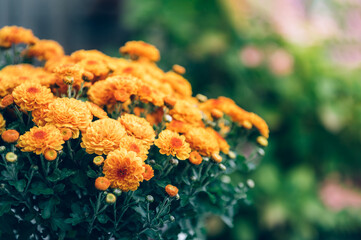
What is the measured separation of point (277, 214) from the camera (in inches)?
103

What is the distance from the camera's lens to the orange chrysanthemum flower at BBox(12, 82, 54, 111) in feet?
2.80

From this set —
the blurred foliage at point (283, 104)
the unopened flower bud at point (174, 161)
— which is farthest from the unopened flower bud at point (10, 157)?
the blurred foliage at point (283, 104)

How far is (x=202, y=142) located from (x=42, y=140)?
0.40 metres

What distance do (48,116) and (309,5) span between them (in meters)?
3.67

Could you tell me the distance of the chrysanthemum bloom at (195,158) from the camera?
3.04 feet

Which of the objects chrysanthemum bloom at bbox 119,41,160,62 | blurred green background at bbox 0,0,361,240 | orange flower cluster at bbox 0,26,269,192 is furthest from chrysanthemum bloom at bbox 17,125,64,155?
blurred green background at bbox 0,0,361,240

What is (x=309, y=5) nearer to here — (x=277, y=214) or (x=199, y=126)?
(x=277, y=214)

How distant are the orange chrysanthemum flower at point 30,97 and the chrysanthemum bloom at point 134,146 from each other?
22cm

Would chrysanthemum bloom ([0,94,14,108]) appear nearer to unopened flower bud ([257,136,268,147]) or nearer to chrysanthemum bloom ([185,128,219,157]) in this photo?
chrysanthemum bloom ([185,128,219,157])

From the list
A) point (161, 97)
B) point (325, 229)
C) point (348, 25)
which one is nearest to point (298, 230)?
point (325, 229)

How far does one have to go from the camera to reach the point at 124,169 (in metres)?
0.80

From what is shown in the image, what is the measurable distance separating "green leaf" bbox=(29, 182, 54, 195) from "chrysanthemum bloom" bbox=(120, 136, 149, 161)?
0.20 metres

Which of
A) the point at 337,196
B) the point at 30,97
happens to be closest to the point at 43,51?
the point at 30,97

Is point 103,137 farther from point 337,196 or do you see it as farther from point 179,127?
point 337,196
